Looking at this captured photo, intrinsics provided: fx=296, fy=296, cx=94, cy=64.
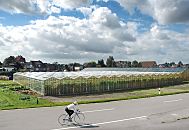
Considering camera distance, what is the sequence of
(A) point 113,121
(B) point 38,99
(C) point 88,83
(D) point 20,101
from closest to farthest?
(A) point 113,121, (D) point 20,101, (B) point 38,99, (C) point 88,83

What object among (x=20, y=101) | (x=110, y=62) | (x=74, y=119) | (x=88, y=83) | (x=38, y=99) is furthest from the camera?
(x=110, y=62)

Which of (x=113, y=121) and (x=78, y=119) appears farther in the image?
(x=78, y=119)

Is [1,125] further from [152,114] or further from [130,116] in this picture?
[152,114]

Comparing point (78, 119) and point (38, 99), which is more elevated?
point (78, 119)

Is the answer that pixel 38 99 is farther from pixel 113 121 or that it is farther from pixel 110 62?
pixel 110 62

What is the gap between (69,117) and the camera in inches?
653

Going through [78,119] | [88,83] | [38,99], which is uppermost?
[88,83]

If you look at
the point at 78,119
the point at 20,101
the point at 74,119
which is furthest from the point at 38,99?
the point at 74,119

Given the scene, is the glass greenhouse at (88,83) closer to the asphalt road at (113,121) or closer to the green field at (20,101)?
the green field at (20,101)

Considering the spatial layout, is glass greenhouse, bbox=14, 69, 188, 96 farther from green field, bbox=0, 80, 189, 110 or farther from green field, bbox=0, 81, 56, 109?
green field, bbox=0, 81, 56, 109

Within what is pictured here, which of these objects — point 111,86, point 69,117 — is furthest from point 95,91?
point 69,117

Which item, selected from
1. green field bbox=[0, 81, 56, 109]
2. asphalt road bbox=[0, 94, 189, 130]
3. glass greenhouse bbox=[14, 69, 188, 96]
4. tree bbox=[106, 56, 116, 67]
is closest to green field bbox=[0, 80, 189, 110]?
green field bbox=[0, 81, 56, 109]

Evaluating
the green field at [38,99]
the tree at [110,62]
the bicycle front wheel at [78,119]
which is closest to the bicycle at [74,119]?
the bicycle front wheel at [78,119]

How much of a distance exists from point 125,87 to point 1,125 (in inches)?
1277
